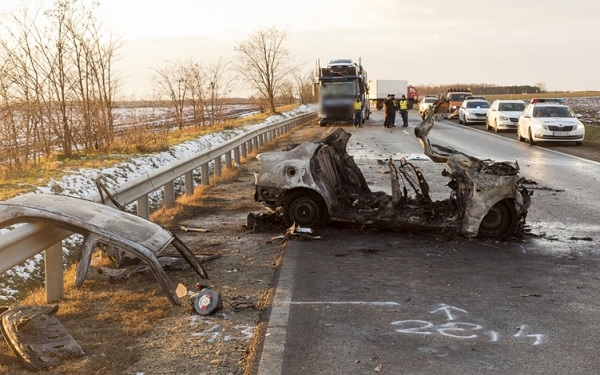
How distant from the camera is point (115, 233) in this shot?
509 cm

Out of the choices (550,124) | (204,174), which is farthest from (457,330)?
(550,124)

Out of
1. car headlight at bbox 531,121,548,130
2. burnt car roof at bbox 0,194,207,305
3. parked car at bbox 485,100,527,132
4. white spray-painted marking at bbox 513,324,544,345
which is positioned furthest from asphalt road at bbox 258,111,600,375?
parked car at bbox 485,100,527,132

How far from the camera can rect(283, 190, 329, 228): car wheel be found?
8805 millimetres

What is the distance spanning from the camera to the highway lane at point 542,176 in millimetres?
8992

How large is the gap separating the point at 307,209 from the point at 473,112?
33.3 meters

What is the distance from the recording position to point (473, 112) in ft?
131

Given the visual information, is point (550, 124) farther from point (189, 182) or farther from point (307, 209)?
point (307, 209)

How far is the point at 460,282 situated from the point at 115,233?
3355 millimetres

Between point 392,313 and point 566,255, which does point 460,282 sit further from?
point 566,255

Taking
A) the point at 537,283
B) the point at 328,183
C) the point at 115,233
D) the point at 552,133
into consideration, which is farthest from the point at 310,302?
the point at 552,133

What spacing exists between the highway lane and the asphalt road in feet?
0.28

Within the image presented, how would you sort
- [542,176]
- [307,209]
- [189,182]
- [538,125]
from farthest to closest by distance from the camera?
1. [538,125]
2. [542,176]
3. [189,182]
4. [307,209]

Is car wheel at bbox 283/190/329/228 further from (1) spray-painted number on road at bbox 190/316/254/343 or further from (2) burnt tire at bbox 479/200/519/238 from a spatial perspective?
(1) spray-painted number on road at bbox 190/316/254/343

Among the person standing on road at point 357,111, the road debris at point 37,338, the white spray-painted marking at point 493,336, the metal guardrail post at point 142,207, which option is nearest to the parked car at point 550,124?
the person standing on road at point 357,111
